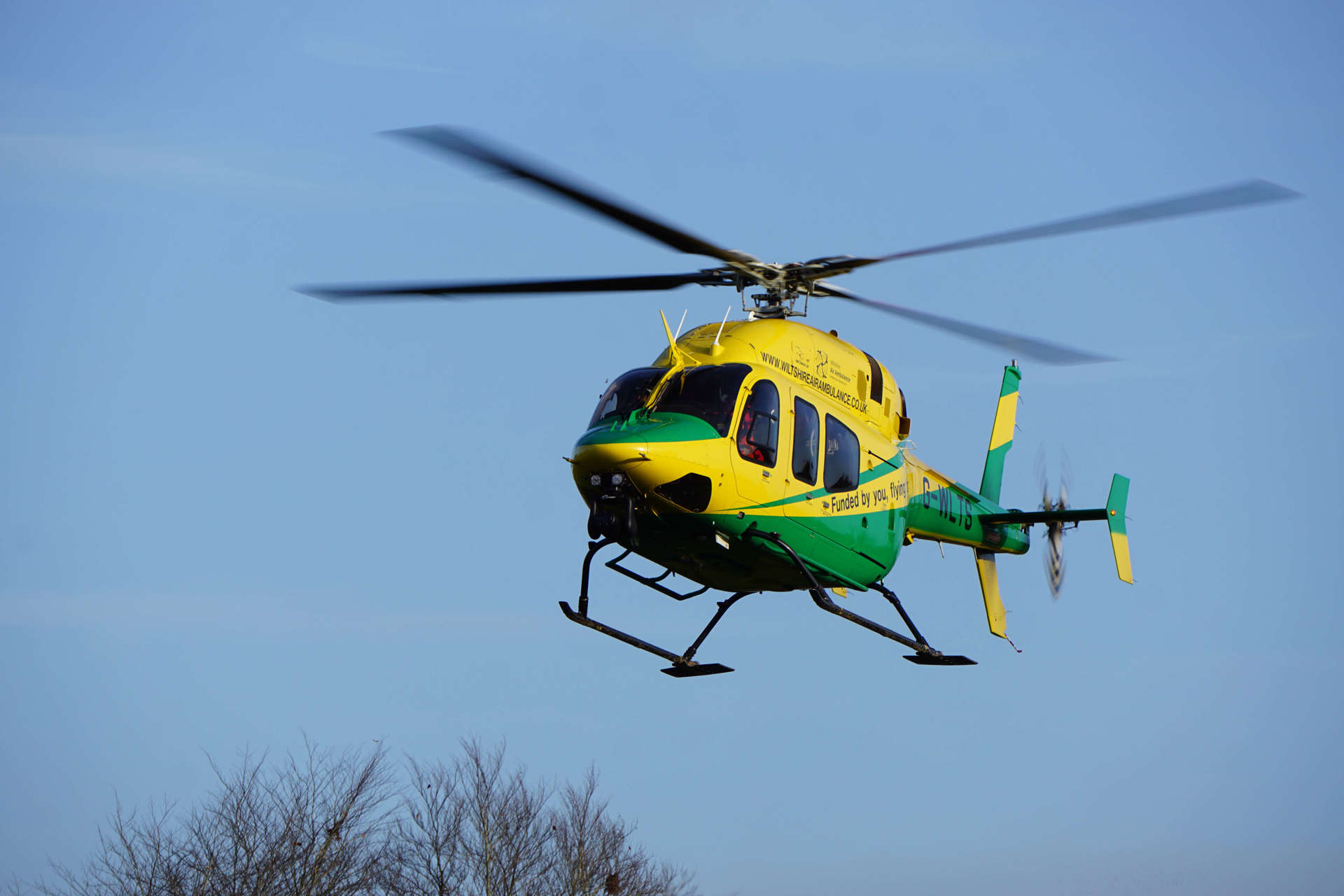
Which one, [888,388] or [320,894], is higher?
[888,388]

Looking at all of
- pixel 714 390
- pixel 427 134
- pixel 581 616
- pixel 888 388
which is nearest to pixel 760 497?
pixel 714 390

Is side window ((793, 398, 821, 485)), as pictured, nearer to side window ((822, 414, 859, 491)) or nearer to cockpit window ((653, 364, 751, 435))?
side window ((822, 414, 859, 491))

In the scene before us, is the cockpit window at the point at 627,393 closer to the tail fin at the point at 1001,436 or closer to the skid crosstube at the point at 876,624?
the skid crosstube at the point at 876,624

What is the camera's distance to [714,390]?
58.5 feet

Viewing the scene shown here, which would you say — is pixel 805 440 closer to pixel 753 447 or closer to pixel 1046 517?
pixel 753 447

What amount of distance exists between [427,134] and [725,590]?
834 cm

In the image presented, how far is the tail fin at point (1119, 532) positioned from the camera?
2350 cm

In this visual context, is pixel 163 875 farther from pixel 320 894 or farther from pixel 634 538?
pixel 634 538

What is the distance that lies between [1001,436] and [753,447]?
9.91m

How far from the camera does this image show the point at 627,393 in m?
18.1

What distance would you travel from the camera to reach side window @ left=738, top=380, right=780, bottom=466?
1777cm

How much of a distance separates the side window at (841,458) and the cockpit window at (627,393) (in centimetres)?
234

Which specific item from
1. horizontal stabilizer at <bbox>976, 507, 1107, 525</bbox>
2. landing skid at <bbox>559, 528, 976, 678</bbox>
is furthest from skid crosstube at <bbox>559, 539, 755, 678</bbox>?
horizontal stabilizer at <bbox>976, 507, 1107, 525</bbox>

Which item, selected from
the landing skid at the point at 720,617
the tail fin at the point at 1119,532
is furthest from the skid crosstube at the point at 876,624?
the tail fin at the point at 1119,532
